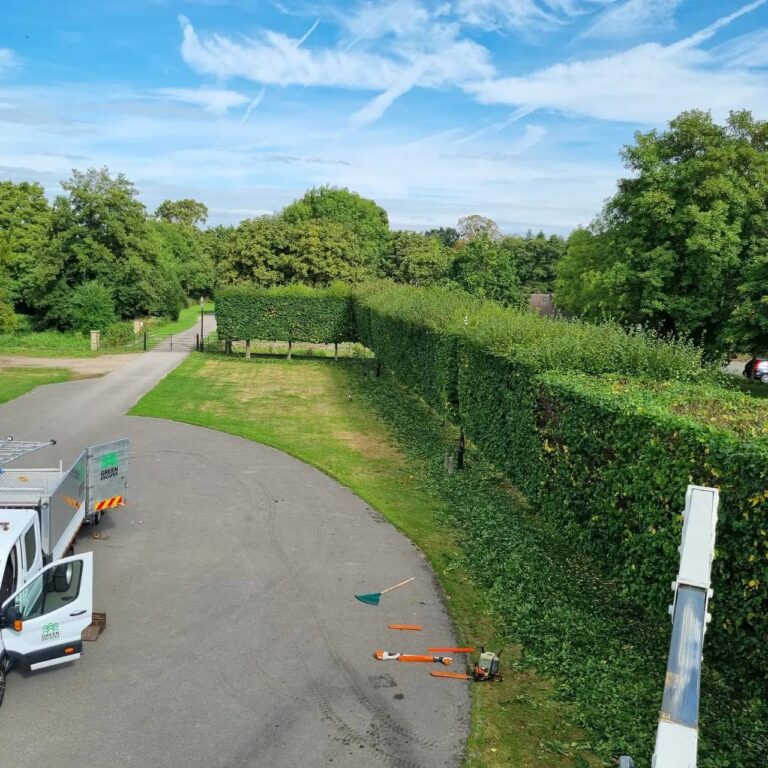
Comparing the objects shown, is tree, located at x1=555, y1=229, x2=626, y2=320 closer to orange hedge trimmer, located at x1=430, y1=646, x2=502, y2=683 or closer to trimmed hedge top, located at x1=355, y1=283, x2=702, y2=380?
trimmed hedge top, located at x1=355, y1=283, x2=702, y2=380

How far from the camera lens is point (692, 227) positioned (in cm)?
3306

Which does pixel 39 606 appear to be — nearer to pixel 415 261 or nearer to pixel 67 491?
pixel 67 491

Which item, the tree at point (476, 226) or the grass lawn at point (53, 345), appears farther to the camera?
the tree at point (476, 226)

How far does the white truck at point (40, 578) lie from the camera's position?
28.3 ft

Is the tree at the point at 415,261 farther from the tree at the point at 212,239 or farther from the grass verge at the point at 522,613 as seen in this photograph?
the grass verge at the point at 522,613

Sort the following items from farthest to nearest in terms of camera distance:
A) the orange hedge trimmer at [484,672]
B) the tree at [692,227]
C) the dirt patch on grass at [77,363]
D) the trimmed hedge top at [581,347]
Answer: the dirt patch on grass at [77,363], the tree at [692,227], the trimmed hedge top at [581,347], the orange hedge trimmer at [484,672]

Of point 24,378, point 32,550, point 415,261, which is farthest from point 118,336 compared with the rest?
point 32,550

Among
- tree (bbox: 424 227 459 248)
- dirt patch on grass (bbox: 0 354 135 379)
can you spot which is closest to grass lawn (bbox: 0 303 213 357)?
dirt patch on grass (bbox: 0 354 135 379)

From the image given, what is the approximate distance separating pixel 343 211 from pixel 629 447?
81.6 meters

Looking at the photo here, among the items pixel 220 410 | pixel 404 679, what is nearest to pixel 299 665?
pixel 404 679

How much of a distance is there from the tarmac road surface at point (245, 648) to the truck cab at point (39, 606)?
0.55 meters

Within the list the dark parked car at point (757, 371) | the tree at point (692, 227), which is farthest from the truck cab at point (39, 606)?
the dark parked car at point (757, 371)

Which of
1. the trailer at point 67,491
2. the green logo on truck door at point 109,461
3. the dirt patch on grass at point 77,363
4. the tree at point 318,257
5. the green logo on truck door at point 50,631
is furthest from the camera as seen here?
the tree at point 318,257

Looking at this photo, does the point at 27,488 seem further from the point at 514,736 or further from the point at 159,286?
the point at 159,286
